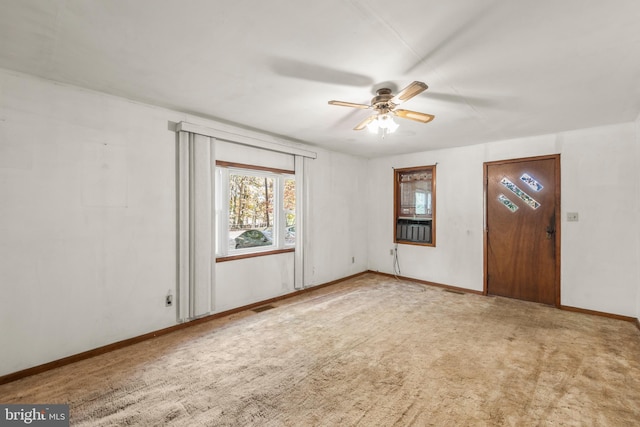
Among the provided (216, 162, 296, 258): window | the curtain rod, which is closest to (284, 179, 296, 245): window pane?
(216, 162, 296, 258): window

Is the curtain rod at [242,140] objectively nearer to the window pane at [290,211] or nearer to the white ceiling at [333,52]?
the white ceiling at [333,52]

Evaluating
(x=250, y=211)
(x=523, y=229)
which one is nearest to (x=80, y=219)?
(x=250, y=211)

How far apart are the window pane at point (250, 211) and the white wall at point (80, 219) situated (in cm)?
81

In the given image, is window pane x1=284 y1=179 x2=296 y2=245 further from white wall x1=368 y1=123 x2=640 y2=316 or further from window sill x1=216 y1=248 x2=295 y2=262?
white wall x1=368 y1=123 x2=640 y2=316

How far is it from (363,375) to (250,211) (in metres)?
2.62

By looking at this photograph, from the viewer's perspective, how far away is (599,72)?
2.27 metres

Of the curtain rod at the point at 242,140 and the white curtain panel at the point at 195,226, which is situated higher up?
the curtain rod at the point at 242,140

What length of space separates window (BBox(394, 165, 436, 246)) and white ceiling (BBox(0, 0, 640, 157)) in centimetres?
220

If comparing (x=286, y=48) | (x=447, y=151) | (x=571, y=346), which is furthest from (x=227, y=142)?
(x=571, y=346)

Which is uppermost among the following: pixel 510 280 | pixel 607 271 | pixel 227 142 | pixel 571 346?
pixel 227 142

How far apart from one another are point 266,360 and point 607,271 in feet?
14.3

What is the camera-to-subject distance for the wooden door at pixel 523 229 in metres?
4.09

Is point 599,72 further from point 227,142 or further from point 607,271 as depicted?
point 227,142

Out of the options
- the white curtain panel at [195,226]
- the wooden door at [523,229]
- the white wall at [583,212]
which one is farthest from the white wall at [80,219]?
the wooden door at [523,229]
